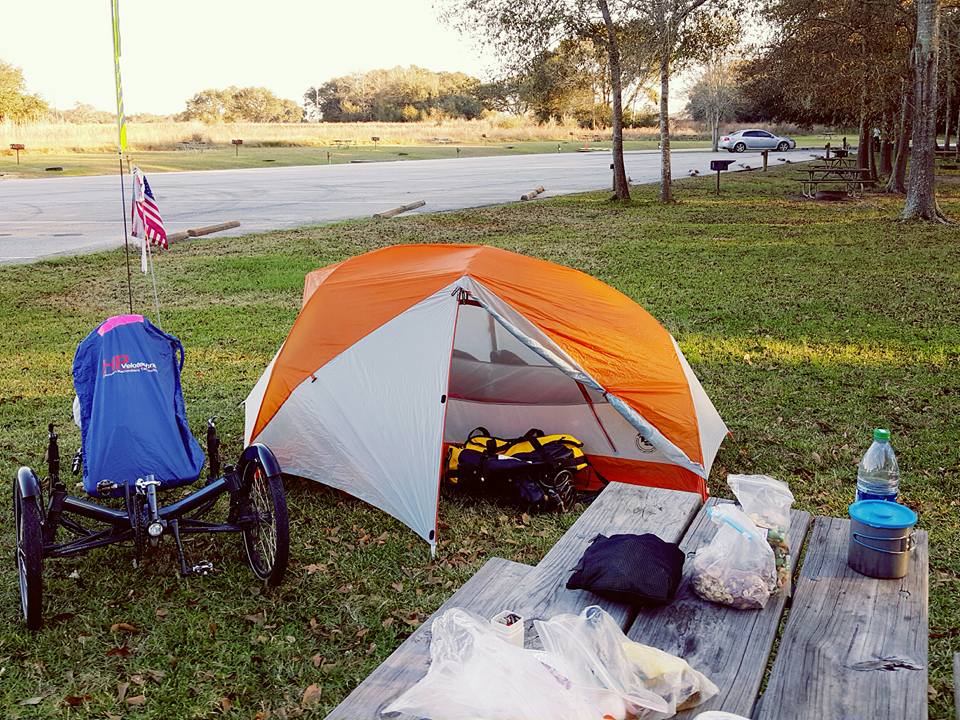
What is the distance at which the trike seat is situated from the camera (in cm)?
453

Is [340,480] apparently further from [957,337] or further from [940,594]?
[957,337]

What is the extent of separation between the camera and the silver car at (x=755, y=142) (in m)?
50.7

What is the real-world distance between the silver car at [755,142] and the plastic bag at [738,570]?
2027 inches

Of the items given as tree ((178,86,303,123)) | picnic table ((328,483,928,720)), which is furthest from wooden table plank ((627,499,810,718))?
tree ((178,86,303,123))

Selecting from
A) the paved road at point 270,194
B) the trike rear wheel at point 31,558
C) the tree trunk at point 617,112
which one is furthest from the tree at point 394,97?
the trike rear wheel at point 31,558

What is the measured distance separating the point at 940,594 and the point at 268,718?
300 centimetres

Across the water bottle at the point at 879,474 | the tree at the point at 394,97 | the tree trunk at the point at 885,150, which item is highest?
the tree at the point at 394,97

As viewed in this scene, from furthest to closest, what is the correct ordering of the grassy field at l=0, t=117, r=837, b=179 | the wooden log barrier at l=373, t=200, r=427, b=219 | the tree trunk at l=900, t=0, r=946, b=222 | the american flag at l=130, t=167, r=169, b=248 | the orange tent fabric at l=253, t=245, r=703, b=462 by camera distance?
the grassy field at l=0, t=117, r=837, b=179 → the wooden log barrier at l=373, t=200, r=427, b=219 → the tree trunk at l=900, t=0, r=946, b=222 → the american flag at l=130, t=167, r=169, b=248 → the orange tent fabric at l=253, t=245, r=703, b=462

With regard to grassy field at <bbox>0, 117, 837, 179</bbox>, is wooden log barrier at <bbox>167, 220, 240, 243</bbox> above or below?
below

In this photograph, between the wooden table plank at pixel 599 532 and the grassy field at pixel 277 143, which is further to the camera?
the grassy field at pixel 277 143

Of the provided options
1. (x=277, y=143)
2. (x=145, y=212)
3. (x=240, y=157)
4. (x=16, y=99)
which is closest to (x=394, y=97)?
(x=16, y=99)

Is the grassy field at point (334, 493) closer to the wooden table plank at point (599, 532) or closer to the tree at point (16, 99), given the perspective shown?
the wooden table plank at point (599, 532)

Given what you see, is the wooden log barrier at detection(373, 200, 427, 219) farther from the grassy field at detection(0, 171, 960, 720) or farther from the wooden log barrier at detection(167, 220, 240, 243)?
the grassy field at detection(0, 171, 960, 720)

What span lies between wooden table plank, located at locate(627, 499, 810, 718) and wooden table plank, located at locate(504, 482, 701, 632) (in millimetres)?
103
